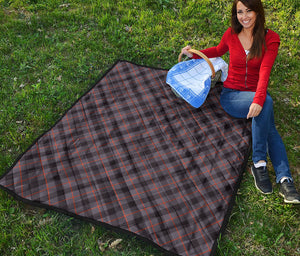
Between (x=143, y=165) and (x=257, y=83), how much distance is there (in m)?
1.71

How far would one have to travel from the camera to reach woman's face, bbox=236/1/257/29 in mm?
3167

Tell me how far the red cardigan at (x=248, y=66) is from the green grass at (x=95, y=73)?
794 mm

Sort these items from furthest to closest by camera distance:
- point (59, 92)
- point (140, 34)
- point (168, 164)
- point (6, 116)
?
point (140, 34), point (59, 92), point (6, 116), point (168, 164)

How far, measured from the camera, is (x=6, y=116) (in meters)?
4.02

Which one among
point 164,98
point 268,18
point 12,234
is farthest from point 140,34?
point 12,234

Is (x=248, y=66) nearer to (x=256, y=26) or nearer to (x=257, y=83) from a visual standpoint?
(x=257, y=83)

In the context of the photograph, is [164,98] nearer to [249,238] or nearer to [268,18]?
[249,238]

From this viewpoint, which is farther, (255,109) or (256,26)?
(256,26)

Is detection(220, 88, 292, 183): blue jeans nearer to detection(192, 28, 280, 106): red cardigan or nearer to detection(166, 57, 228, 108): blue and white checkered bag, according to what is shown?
detection(192, 28, 280, 106): red cardigan

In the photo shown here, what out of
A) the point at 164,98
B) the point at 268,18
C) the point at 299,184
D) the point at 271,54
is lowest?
the point at 299,184

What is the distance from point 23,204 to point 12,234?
1.10ft

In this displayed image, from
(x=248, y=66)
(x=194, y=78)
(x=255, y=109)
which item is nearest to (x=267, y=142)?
(x=255, y=109)

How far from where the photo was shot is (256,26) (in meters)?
3.32

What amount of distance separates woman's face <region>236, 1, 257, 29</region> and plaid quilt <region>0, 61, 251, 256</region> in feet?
3.56
